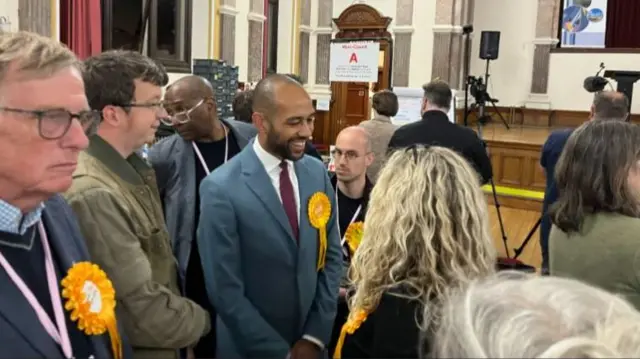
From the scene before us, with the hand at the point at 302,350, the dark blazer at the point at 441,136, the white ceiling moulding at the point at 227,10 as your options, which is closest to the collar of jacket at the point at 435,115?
the dark blazer at the point at 441,136

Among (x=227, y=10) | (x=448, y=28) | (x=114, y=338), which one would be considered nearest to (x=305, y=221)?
(x=114, y=338)

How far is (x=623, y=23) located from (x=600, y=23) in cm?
44

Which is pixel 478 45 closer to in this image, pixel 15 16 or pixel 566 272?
pixel 15 16

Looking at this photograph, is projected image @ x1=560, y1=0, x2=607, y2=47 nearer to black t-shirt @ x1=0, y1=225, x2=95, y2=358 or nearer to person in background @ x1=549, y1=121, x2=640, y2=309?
person in background @ x1=549, y1=121, x2=640, y2=309

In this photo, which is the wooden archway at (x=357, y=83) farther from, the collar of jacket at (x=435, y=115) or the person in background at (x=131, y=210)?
the person in background at (x=131, y=210)

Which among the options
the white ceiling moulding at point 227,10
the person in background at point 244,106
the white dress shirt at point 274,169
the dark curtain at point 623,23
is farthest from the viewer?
the dark curtain at point 623,23

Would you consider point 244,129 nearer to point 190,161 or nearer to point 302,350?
point 190,161

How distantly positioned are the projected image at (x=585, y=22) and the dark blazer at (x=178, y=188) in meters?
11.2

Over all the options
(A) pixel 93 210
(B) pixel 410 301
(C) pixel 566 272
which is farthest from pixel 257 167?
(C) pixel 566 272

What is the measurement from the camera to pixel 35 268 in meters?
1.19

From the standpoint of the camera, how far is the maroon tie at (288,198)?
2.04 metres

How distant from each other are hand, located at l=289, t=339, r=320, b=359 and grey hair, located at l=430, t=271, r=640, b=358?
49.2 inches

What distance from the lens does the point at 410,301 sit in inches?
54.4

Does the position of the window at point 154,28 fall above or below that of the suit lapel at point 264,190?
above
